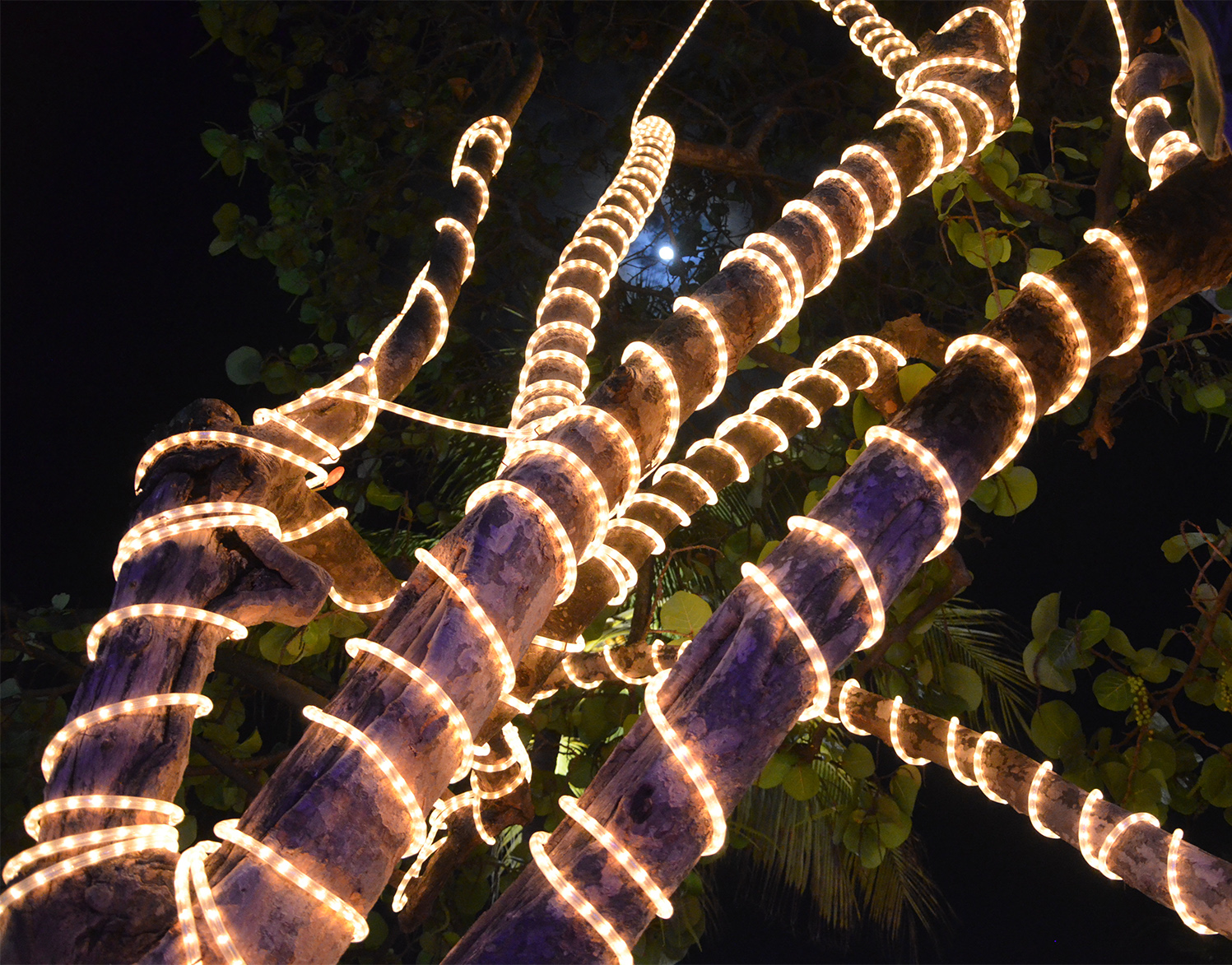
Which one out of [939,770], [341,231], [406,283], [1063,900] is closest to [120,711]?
[341,231]

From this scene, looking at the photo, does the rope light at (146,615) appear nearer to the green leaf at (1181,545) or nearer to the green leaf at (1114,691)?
the green leaf at (1114,691)

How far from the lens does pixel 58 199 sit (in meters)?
2.79

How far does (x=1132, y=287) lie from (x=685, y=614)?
1.18 meters

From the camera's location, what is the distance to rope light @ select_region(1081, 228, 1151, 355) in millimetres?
1286

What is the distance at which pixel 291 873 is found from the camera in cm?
97

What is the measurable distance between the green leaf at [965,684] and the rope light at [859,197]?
1017 millimetres

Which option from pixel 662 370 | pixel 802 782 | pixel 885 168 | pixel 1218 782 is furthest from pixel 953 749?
pixel 885 168

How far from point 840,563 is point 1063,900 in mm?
2669

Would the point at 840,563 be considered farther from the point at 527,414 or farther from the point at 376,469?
the point at 376,469

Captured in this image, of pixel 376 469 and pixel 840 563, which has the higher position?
pixel 840 563

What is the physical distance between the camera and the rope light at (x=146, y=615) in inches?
45.5

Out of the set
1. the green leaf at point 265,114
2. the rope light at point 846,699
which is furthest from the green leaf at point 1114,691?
the green leaf at point 265,114

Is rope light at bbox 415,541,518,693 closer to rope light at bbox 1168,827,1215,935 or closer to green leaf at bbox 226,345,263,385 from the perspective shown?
rope light at bbox 1168,827,1215,935

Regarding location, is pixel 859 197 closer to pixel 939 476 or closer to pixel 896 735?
pixel 939 476
